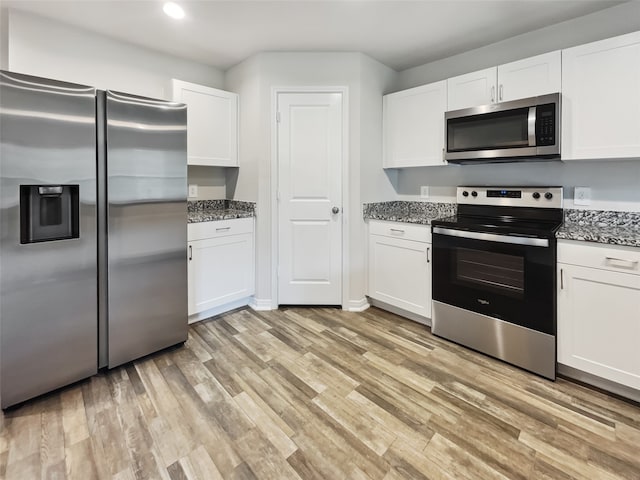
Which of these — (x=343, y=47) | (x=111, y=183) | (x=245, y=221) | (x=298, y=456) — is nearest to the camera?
(x=298, y=456)

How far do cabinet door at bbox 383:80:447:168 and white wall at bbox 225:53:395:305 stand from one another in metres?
0.12

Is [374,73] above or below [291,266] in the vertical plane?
above

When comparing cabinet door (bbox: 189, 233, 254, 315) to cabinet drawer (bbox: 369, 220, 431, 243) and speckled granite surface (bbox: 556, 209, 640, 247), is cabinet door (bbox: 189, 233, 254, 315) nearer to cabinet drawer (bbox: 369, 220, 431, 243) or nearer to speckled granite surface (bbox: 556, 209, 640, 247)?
cabinet drawer (bbox: 369, 220, 431, 243)

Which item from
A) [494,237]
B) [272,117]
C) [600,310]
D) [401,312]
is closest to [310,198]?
[272,117]

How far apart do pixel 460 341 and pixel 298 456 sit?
1.55 metres

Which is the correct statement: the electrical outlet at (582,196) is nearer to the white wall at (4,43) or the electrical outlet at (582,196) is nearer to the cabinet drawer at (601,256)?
the cabinet drawer at (601,256)

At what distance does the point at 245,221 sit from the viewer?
3.13 metres

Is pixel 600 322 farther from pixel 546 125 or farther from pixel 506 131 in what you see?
pixel 506 131

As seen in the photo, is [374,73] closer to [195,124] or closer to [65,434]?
[195,124]

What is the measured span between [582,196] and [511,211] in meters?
0.45

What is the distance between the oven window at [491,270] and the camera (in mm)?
2168

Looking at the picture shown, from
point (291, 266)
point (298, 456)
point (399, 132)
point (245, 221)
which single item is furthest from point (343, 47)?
point (298, 456)

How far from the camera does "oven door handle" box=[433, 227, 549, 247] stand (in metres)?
2.04

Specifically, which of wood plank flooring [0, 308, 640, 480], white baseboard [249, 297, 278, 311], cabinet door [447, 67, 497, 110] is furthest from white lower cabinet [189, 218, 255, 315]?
cabinet door [447, 67, 497, 110]
